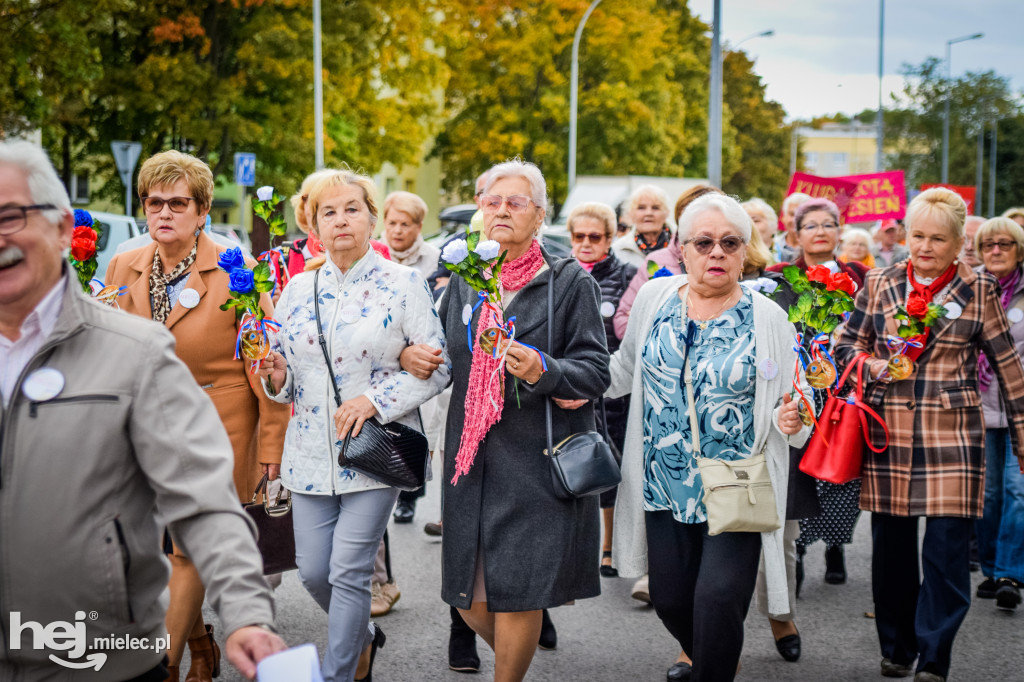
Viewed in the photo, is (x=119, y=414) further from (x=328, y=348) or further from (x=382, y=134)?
(x=382, y=134)

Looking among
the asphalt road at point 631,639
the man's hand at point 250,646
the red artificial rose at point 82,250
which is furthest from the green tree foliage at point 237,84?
the man's hand at point 250,646

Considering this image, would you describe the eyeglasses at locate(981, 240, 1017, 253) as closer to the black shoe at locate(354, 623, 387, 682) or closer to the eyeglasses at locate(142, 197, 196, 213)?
the black shoe at locate(354, 623, 387, 682)

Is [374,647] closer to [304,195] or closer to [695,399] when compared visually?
[695,399]

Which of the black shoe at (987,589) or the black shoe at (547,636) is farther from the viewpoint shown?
the black shoe at (987,589)

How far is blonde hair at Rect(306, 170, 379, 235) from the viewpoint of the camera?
4.47 metres

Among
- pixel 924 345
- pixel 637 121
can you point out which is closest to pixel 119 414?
pixel 924 345

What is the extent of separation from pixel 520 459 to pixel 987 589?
3.74 meters

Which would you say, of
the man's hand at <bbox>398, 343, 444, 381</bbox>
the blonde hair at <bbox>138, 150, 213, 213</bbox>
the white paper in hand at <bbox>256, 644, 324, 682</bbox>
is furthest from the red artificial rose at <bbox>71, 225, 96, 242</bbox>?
the white paper in hand at <bbox>256, 644, 324, 682</bbox>

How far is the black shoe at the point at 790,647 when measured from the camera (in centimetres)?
525

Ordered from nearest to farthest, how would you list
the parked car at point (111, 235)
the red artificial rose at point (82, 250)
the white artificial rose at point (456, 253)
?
the white artificial rose at point (456, 253)
the red artificial rose at point (82, 250)
the parked car at point (111, 235)

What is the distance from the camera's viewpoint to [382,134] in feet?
91.1

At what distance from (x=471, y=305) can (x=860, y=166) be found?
394 ft

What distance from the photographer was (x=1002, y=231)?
6930mm

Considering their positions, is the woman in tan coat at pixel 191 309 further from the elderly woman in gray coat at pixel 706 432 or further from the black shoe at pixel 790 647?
the black shoe at pixel 790 647
